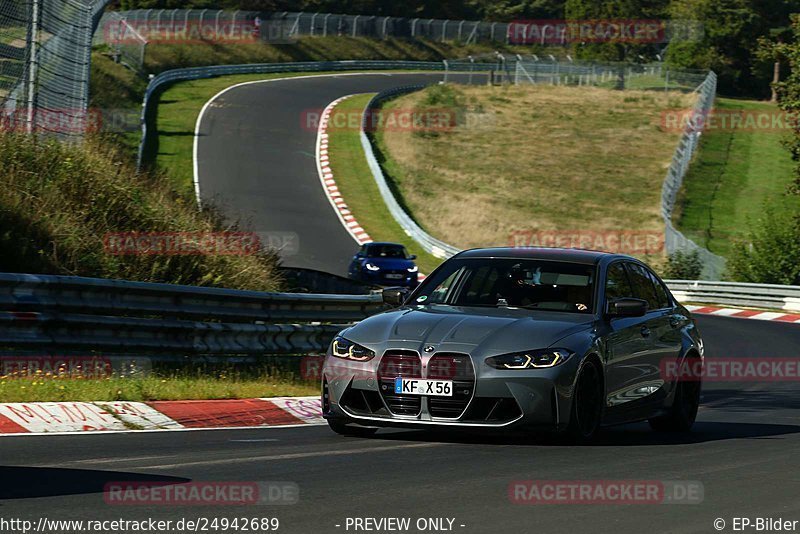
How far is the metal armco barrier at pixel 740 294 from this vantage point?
36.0 meters

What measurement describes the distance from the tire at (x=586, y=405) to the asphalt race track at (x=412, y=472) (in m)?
0.14

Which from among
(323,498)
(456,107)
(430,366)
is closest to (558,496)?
(323,498)

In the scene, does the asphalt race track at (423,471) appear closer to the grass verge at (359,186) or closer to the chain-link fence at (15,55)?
the chain-link fence at (15,55)

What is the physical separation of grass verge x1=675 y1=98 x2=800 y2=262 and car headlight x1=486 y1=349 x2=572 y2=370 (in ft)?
116

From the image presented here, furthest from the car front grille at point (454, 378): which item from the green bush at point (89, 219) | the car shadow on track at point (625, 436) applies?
the green bush at point (89, 219)

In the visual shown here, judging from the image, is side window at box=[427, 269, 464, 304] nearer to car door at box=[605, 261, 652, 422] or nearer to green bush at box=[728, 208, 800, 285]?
car door at box=[605, 261, 652, 422]

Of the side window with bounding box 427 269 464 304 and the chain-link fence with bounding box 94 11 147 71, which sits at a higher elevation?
the chain-link fence with bounding box 94 11 147 71

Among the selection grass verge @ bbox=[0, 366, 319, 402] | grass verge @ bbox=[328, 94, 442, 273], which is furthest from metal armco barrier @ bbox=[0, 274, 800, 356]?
grass verge @ bbox=[328, 94, 442, 273]

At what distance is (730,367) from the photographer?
71.3 feet

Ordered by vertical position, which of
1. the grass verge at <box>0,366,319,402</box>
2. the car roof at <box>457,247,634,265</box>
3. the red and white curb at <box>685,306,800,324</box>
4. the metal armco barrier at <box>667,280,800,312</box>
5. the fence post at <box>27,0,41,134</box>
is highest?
the fence post at <box>27,0,41,134</box>

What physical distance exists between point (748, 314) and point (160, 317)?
23.5 meters

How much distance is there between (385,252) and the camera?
115 ft

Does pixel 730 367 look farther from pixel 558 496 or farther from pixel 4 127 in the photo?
pixel 558 496

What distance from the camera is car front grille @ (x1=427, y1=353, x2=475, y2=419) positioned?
373 inches
